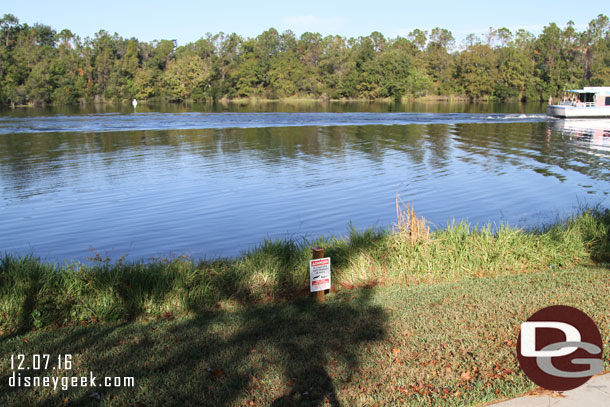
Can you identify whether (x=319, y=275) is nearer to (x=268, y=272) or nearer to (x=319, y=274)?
(x=319, y=274)

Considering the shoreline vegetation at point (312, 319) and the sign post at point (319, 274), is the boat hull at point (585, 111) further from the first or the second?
the sign post at point (319, 274)

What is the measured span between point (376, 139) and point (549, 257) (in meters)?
27.1

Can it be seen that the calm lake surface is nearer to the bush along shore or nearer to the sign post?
the bush along shore

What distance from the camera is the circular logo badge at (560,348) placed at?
16.8 feet

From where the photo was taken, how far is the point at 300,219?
1480 centimetres

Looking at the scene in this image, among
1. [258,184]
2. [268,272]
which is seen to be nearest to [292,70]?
[258,184]

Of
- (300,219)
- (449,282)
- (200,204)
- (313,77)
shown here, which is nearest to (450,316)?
(449,282)

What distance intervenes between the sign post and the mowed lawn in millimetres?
226

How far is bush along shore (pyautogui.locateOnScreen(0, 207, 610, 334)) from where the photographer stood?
22.9ft

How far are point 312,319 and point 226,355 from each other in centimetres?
140

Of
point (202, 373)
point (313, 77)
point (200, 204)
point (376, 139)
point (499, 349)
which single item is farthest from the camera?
point (313, 77)

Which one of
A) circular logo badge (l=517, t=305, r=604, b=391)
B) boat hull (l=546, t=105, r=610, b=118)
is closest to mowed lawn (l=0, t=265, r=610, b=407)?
circular logo badge (l=517, t=305, r=604, b=391)

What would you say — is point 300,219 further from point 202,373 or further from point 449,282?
point 202,373

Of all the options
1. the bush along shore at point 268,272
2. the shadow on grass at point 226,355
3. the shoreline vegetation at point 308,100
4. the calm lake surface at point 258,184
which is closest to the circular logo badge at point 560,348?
the shadow on grass at point 226,355
